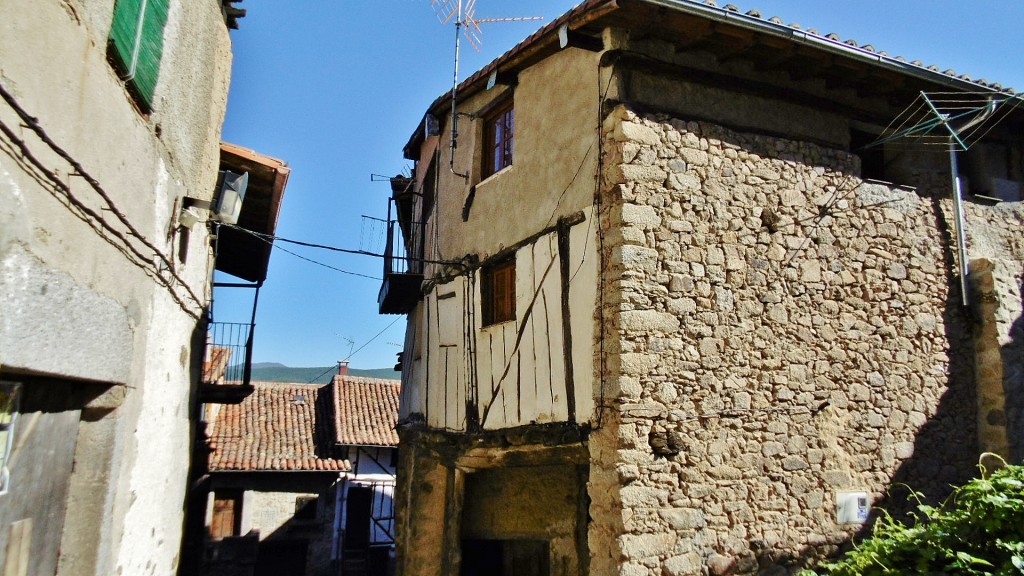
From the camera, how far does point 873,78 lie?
8867 millimetres

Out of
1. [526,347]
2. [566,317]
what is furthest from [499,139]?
[566,317]

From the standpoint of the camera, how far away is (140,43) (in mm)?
4727

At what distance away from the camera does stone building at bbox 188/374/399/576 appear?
18172mm

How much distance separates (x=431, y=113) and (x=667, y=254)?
18.0 feet

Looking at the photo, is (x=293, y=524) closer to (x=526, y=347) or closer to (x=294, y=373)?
(x=526, y=347)

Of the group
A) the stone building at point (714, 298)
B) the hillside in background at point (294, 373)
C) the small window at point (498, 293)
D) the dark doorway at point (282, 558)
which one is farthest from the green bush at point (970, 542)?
the hillside in background at point (294, 373)

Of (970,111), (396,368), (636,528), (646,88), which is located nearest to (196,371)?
(636,528)

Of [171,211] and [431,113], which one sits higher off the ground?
[431,113]

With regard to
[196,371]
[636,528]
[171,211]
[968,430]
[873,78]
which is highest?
[873,78]

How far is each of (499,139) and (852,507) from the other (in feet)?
20.6

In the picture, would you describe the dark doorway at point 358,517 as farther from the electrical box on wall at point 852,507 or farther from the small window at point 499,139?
the electrical box on wall at point 852,507

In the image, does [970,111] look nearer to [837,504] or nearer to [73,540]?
[837,504]

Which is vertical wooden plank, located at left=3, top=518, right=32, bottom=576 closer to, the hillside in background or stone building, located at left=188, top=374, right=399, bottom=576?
stone building, located at left=188, top=374, right=399, bottom=576

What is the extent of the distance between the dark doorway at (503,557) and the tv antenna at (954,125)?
649 cm
